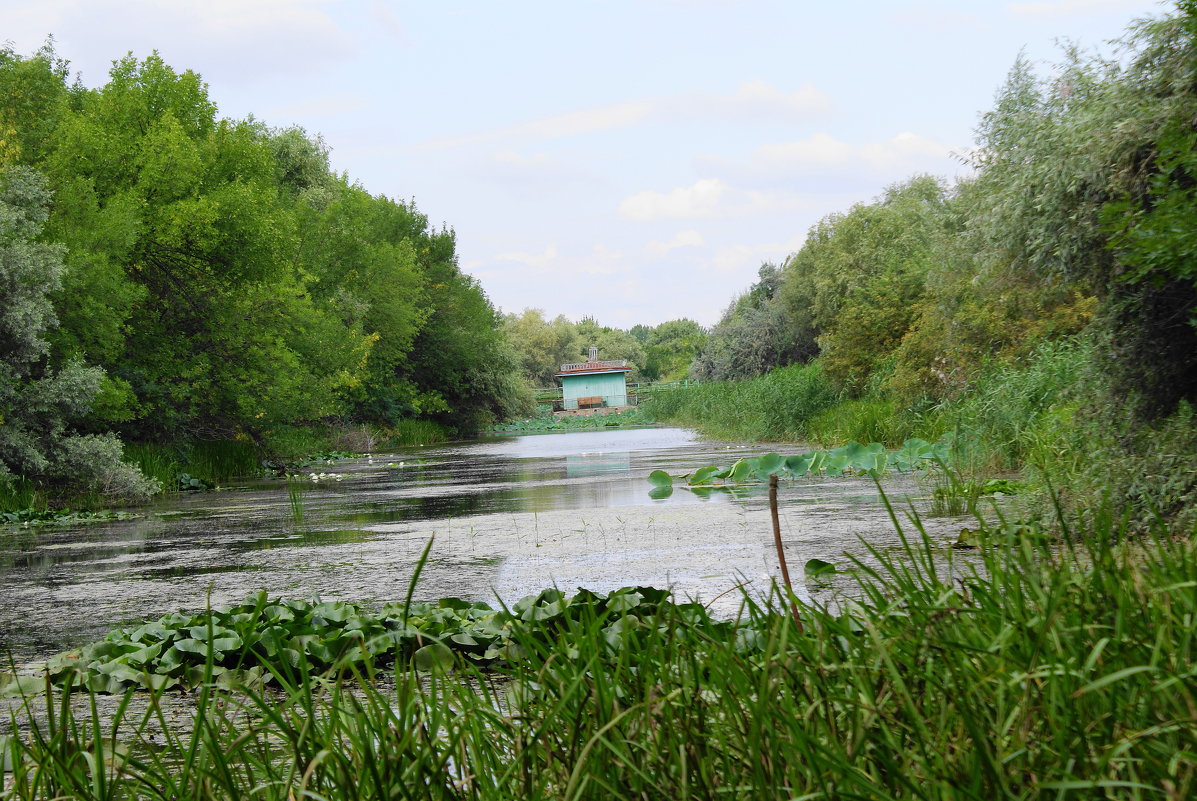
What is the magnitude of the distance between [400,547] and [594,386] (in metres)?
72.6

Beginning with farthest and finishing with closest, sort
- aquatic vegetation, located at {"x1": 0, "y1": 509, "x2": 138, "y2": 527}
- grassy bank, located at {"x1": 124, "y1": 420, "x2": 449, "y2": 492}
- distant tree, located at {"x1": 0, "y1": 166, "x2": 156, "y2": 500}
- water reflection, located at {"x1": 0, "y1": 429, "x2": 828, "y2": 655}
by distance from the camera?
grassy bank, located at {"x1": 124, "y1": 420, "x2": 449, "y2": 492} → distant tree, located at {"x1": 0, "y1": 166, "x2": 156, "y2": 500} → aquatic vegetation, located at {"x1": 0, "y1": 509, "x2": 138, "y2": 527} → water reflection, located at {"x1": 0, "y1": 429, "x2": 828, "y2": 655}

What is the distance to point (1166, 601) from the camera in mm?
2439

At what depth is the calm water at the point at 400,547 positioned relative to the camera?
6.20 metres

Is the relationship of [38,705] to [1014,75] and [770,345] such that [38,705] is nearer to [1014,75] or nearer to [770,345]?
[1014,75]

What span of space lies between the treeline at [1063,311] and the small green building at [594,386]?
167ft

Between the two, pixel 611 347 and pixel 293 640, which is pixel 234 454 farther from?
pixel 611 347

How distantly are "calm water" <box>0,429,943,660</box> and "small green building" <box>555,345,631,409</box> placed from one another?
64.5 metres

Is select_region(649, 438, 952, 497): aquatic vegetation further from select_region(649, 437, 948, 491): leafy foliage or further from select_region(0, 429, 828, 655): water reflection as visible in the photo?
select_region(0, 429, 828, 655): water reflection

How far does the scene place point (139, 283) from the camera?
20.0 m

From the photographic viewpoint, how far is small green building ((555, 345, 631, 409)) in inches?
3140

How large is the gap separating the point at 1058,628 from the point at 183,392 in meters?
18.8

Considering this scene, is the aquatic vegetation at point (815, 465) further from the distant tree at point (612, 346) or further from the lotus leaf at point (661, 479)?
the distant tree at point (612, 346)

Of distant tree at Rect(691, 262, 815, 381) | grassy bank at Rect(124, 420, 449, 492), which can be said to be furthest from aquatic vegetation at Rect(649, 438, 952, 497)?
distant tree at Rect(691, 262, 815, 381)

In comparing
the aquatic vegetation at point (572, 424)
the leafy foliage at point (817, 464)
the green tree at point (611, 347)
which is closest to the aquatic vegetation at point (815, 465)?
the leafy foliage at point (817, 464)
